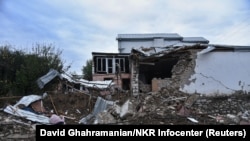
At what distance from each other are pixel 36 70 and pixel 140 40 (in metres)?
14.6

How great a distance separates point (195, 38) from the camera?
3844 cm

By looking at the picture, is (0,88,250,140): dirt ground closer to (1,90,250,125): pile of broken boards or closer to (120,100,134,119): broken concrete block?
(1,90,250,125): pile of broken boards

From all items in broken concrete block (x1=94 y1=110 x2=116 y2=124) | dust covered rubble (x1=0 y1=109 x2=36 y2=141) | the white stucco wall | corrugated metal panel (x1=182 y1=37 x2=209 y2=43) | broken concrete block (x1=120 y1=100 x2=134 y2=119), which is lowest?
dust covered rubble (x1=0 y1=109 x2=36 y2=141)

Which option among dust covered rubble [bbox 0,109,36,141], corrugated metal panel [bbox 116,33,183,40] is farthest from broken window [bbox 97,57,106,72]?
dust covered rubble [bbox 0,109,36,141]

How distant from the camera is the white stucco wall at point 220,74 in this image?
17156 mm

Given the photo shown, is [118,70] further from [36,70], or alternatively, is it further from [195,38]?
[195,38]

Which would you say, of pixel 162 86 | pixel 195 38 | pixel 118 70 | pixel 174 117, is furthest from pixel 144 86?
pixel 195 38

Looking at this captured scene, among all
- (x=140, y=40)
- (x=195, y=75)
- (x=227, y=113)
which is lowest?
(x=227, y=113)

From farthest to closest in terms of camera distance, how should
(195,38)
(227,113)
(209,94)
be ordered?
(195,38) < (209,94) < (227,113)

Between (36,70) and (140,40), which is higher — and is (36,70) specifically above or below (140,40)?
below

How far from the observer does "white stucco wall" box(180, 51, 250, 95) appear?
17.2m

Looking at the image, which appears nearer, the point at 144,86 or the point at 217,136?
the point at 217,136

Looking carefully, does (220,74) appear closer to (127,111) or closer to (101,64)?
(127,111)

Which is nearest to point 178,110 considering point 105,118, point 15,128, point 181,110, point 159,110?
point 181,110
